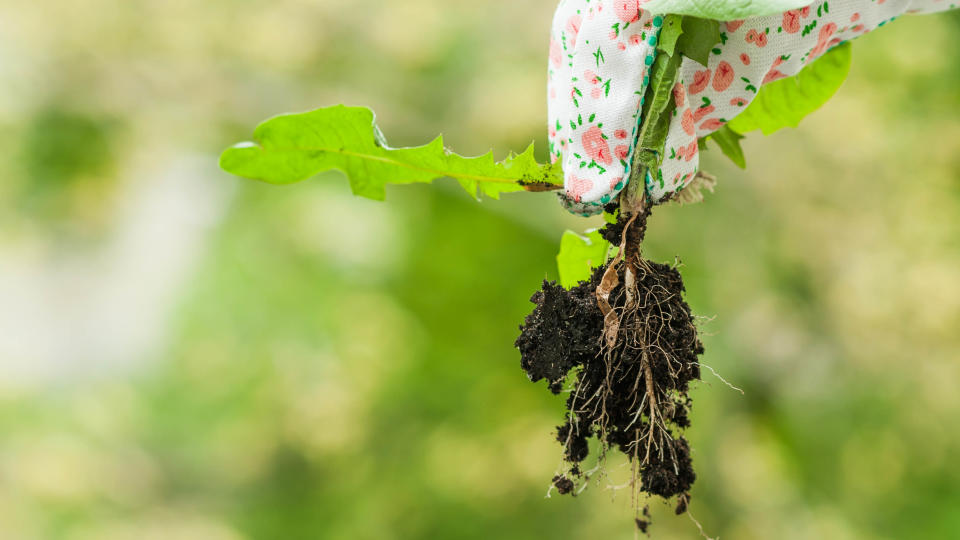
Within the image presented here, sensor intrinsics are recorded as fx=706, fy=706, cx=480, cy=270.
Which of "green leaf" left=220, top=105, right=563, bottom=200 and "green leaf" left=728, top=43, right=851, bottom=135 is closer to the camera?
"green leaf" left=220, top=105, right=563, bottom=200

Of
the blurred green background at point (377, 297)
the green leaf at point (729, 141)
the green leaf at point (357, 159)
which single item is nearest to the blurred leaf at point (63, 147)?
the blurred green background at point (377, 297)

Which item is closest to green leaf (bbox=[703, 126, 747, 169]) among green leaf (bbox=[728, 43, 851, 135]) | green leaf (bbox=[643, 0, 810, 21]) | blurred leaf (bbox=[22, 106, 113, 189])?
green leaf (bbox=[728, 43, 851, 135])

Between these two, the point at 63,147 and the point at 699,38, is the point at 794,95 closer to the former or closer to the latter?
the point at 699,38

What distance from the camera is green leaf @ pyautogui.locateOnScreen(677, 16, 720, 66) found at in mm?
556

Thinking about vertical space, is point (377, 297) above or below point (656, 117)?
above

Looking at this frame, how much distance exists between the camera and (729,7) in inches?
18.8

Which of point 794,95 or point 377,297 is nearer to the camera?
point 794,95

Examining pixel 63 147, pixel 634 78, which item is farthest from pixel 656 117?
pixel 63 147

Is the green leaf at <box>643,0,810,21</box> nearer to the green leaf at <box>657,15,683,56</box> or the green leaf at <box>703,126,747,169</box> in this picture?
the green leaf at <box>657,15,683,56</box>

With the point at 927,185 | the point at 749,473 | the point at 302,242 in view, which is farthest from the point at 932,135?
the point at 302,242

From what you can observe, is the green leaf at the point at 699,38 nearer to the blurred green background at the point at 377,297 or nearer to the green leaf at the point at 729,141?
the green leaf at the point at 729,141

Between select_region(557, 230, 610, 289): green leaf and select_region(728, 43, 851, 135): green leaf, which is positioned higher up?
select_region(728, 43, 851, 135): green leaf

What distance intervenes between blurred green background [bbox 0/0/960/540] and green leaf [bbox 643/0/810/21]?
75.7 inches

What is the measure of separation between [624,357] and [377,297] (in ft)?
7.72
